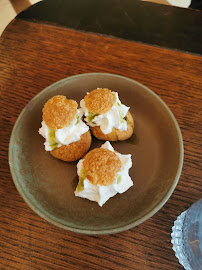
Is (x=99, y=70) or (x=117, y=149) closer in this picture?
(x=117, y=149)

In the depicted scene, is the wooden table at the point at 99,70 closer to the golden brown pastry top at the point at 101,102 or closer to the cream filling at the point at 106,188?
the cream filling at the point at 106,188

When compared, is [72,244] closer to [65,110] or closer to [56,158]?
[56,158]

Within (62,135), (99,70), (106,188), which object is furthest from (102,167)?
(99,70)

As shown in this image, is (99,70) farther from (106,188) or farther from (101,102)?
(106,188)

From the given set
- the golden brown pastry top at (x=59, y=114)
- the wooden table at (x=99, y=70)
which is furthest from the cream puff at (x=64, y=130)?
the wooden table at (x=99, y=70)

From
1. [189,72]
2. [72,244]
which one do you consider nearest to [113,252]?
[72,244]

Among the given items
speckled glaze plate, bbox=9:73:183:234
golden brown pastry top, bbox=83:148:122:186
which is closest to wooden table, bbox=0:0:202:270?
speckled glaze plate, bbox=9:73:183:234
